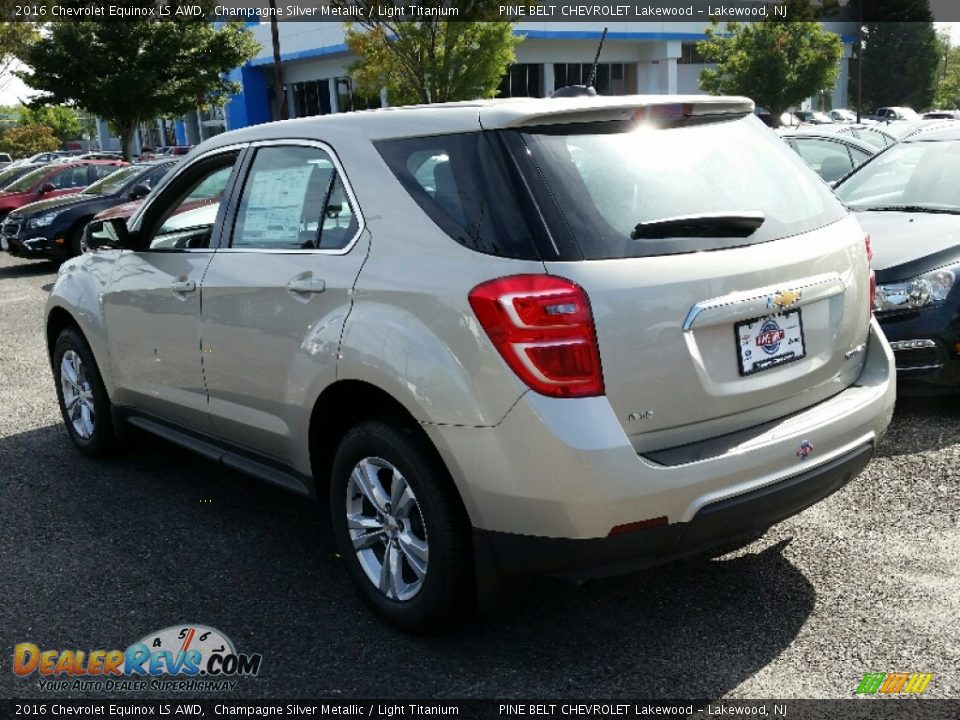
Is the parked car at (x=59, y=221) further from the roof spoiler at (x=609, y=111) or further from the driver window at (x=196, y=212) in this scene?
the roof spoiler at (x=609, y=111)

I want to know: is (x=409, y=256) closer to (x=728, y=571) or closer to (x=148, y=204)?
(x=728, y=571)

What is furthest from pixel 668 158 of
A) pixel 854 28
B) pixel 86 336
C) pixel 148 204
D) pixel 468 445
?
pixel 854 28

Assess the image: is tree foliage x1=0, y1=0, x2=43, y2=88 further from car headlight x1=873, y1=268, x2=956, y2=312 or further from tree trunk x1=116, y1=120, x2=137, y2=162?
car headlight x1=873, y1=268, x2=956, y2=312

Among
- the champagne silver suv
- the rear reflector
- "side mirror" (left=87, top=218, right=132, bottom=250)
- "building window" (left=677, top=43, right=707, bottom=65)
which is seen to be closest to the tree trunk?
"side mirror" (left=87, top=218, right=132, bottom=250)

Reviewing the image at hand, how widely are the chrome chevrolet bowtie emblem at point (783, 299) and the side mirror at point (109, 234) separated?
317cm

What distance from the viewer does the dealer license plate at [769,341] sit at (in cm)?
313

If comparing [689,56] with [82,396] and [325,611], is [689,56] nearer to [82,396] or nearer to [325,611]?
[82,396]

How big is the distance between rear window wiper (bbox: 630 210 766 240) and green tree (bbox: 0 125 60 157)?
62.4 meters

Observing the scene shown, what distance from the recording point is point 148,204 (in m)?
4.84

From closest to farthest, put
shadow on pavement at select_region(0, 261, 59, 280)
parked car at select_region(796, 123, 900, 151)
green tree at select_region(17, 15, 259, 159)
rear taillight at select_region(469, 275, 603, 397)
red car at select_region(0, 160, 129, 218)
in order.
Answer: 1. rear taillight at select_region(469, 275, 603, 397)
2. parked car at select_region(796, 123, 900, 151)
3. shadow on pavement at select_region(0, 261, 59, 280)
4. red car at select_region(0, 160, 129, 218)
5. green tree at select_region(17, 15, 259, 159)

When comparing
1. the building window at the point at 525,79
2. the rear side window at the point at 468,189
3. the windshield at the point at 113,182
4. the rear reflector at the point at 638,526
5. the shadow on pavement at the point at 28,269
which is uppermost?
the building window at the point at 525,79

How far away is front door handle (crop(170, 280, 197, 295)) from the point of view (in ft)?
14.2

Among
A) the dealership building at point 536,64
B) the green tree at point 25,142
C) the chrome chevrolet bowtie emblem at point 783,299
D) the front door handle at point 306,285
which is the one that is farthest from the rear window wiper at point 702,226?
the green tree at point 25,142

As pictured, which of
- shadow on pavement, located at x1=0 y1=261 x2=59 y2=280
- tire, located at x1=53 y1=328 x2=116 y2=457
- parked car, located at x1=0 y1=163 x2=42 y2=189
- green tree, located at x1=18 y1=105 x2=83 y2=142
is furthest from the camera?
green tree, located at x1=18 y1=105 x2=83 y2=142
